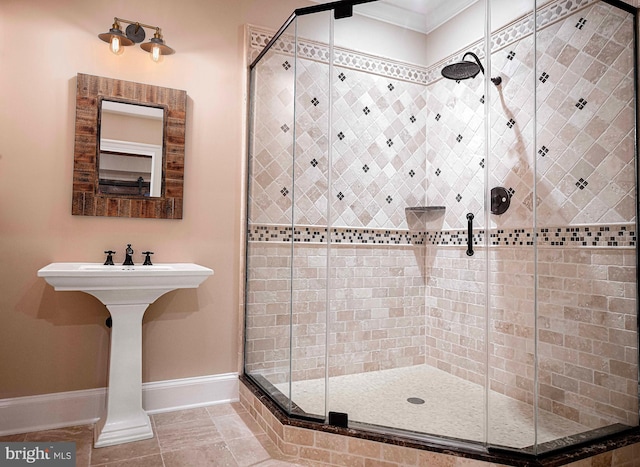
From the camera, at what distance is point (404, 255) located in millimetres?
2783

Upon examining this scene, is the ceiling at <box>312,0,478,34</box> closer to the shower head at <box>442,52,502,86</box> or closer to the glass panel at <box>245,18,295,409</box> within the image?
the shower head at <box>442,52,502,86</box>

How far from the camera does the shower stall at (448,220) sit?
210cm

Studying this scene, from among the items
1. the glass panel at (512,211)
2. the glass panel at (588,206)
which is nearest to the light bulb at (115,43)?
the glass panel at (512,211)

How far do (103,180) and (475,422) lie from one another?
2422mm

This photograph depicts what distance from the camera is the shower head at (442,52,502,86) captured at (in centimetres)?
243

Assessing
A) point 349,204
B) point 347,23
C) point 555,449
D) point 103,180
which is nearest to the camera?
point 555,449

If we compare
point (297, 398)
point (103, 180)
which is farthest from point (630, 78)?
point (103, 180)

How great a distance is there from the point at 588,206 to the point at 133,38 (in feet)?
8.87

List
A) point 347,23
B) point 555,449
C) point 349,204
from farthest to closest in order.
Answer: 1. point 349,204
2. point 347,23
3. point 555,449

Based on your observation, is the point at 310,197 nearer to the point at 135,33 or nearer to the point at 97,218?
the point at 97,218

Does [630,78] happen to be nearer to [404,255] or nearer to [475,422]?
[404,255]

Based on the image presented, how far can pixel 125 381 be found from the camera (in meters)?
2.29

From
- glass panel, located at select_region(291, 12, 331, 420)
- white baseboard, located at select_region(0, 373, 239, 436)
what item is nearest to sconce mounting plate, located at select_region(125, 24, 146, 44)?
glass panel, located at select_region(291, 12, 331, 420)

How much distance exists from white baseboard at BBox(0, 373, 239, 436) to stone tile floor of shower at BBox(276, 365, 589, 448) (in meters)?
0.63
